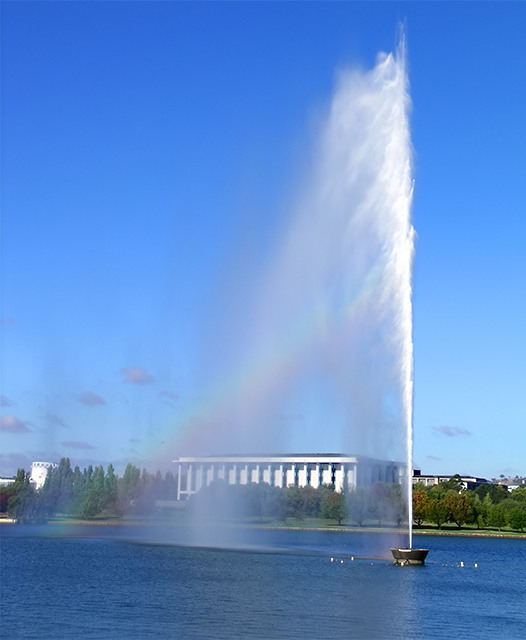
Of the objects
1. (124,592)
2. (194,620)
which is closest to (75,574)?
(124,592)

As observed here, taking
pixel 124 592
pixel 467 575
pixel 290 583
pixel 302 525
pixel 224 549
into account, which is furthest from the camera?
pixel 302 525

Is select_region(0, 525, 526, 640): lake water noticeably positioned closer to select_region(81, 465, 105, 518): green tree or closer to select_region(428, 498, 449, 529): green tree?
select_region(81, 465, 105, 518): green tree

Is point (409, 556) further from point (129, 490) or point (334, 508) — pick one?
point (129, 490)

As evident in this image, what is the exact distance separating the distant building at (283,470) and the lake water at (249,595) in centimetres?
615

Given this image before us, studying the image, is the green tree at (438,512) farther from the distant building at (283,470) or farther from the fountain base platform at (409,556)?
the fountain base platform at (409,556)

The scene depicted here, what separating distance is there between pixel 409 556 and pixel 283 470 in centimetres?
8495

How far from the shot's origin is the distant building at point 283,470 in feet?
197

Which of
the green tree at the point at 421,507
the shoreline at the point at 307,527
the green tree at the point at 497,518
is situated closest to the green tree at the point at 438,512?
the green tree at the point at 421,507

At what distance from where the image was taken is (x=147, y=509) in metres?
102

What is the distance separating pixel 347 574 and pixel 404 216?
19876mm

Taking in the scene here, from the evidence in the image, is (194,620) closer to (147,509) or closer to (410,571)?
(410,571)

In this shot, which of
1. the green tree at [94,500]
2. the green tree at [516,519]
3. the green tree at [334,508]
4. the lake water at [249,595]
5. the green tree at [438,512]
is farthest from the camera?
the green tree at [516,519]

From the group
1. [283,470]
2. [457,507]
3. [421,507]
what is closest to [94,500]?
[283,470]

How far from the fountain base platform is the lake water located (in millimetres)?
624
